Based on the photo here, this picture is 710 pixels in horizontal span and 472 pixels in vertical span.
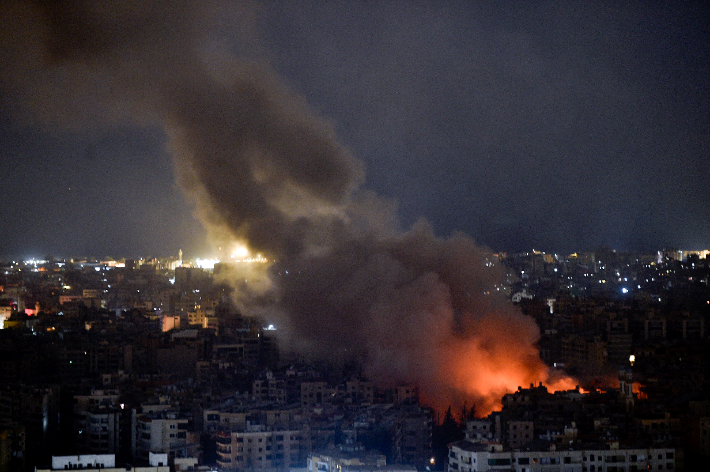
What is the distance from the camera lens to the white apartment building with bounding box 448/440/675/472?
12.4m

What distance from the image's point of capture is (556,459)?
1268cm

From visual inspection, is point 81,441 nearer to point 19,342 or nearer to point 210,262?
point 19,342

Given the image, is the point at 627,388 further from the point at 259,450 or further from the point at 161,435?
the point at 161,435

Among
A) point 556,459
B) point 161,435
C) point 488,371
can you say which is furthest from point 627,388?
point 161,435

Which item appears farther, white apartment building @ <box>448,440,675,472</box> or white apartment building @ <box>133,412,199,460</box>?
white apartment building @ <box>133,412,199,460</box>

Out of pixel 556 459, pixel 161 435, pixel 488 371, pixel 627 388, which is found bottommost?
pixel 556 459

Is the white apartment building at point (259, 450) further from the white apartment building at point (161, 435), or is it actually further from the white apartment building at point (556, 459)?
the white apartment building at point (556, 459)

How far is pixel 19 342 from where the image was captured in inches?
916

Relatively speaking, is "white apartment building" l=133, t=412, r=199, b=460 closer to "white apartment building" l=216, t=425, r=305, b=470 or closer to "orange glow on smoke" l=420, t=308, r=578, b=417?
"white apartment building" l=216, t=425, r=305, b=470

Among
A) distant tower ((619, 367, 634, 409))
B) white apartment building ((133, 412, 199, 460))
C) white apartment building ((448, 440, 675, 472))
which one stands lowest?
white apartment building ((448, 440, 675, 472))

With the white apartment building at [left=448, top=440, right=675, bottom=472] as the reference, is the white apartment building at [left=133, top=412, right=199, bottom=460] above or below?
above

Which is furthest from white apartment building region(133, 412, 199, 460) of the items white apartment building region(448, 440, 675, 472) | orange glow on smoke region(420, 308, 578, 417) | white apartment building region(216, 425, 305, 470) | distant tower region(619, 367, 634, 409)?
distant tower region(619, 367, 634, 409)

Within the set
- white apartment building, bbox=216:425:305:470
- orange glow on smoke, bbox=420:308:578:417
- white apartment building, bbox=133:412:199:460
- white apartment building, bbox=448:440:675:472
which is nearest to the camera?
white apartment building, bbox=448:440:675:472

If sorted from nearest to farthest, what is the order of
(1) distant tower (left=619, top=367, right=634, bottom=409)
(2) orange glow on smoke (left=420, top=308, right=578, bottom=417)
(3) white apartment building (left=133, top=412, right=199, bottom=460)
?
(3) white apartment building (left=133, top=412, right=199, bottom=460), (1) distant tower (left=619, top=367, right=634, bottom=409), (2) orange glow on smoke (left=420, top=308, right=578, bottom=417)
